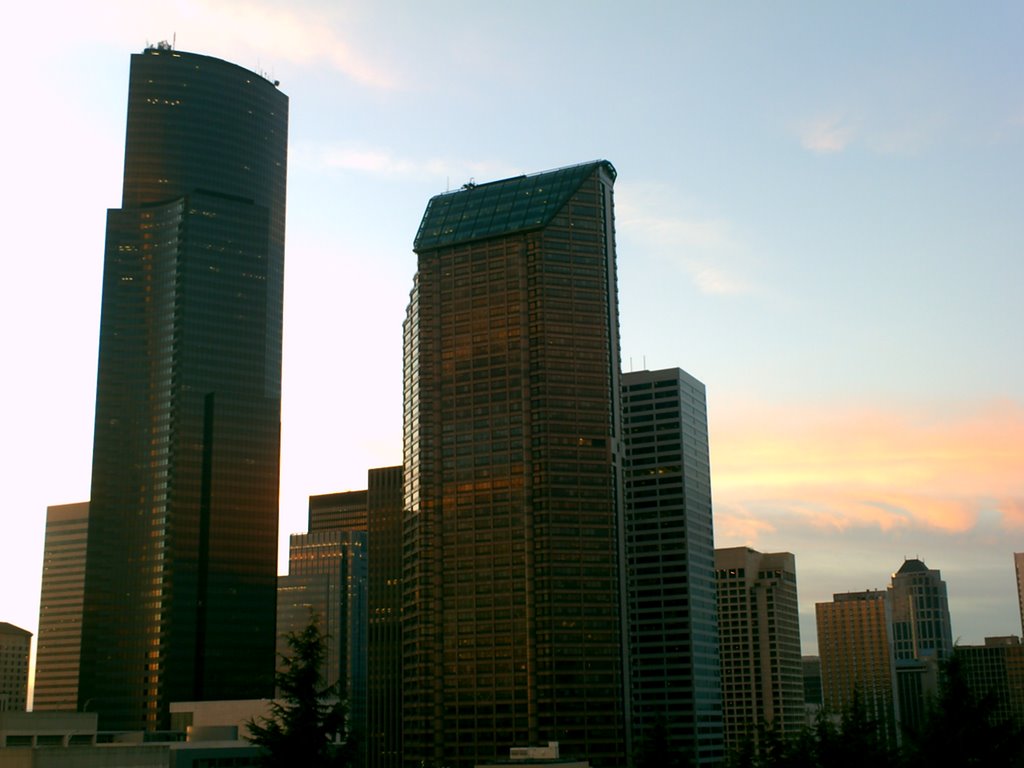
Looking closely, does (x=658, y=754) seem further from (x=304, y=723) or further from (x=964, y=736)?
(x=304, y=723)

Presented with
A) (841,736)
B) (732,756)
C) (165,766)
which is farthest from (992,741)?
(165,766)

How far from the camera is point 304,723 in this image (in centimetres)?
4025

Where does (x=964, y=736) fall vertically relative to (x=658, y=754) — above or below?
above

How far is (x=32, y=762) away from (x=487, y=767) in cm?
8604

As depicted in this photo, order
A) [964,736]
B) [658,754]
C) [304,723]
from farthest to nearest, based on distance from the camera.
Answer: [658,754] → [964,736] → [304,723]

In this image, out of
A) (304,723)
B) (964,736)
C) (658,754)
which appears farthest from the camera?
(658,754)

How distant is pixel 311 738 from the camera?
Answer: 40.1 m

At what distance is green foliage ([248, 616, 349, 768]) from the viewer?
3994 centimetres

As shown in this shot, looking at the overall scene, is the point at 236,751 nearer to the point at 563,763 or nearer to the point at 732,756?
the point at 563,763

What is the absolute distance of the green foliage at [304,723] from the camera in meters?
39.9

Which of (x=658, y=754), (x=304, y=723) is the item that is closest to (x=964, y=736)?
(x=304, y=723)

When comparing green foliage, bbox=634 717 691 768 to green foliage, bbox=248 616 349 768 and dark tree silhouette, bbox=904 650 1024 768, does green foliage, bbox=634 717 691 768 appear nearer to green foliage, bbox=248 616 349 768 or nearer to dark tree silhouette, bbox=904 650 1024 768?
dark tree silhouette, bbox=904 650 1024 768

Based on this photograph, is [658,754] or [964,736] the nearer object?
[964,736]

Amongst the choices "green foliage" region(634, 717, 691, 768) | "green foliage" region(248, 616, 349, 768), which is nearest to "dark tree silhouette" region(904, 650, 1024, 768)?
"green foliage" region(248, 616, 349, 768)
